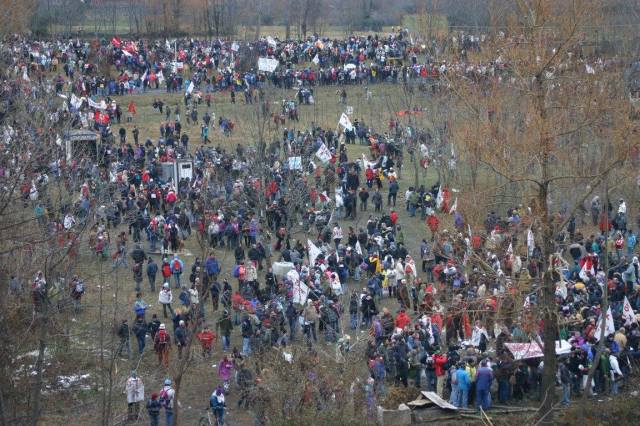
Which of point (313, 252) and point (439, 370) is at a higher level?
point (313, 252)

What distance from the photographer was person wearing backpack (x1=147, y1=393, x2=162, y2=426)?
72.2 feet

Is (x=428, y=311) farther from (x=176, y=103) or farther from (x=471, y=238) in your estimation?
(x=176, y=103)

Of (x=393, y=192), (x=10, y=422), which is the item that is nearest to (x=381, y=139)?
(x=393, y=192)

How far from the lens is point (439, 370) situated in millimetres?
23531

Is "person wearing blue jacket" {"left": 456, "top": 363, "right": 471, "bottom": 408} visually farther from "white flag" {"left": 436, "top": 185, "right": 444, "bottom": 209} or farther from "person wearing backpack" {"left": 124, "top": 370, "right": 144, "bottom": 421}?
"white flag" {"left": 436, "top": 185, "right": 444, "bottom": 209}

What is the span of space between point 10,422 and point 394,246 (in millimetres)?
14785

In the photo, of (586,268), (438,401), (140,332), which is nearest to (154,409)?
(140,332)

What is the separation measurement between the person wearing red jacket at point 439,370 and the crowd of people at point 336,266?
0.05 m

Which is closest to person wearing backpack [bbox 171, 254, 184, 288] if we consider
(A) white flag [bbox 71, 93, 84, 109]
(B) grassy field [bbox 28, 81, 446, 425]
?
(B) grassy field [bbox 28, 81, 446, 425]

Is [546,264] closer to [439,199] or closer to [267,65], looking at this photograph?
[439,199]

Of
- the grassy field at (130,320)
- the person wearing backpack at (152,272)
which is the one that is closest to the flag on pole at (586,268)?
the grassy field at (130,320)

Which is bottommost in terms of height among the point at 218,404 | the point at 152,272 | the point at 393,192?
the point at 218,404

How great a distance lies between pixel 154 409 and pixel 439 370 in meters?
5.95

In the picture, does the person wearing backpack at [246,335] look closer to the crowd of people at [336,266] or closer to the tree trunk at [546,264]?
the crowd of people at [336,266]
